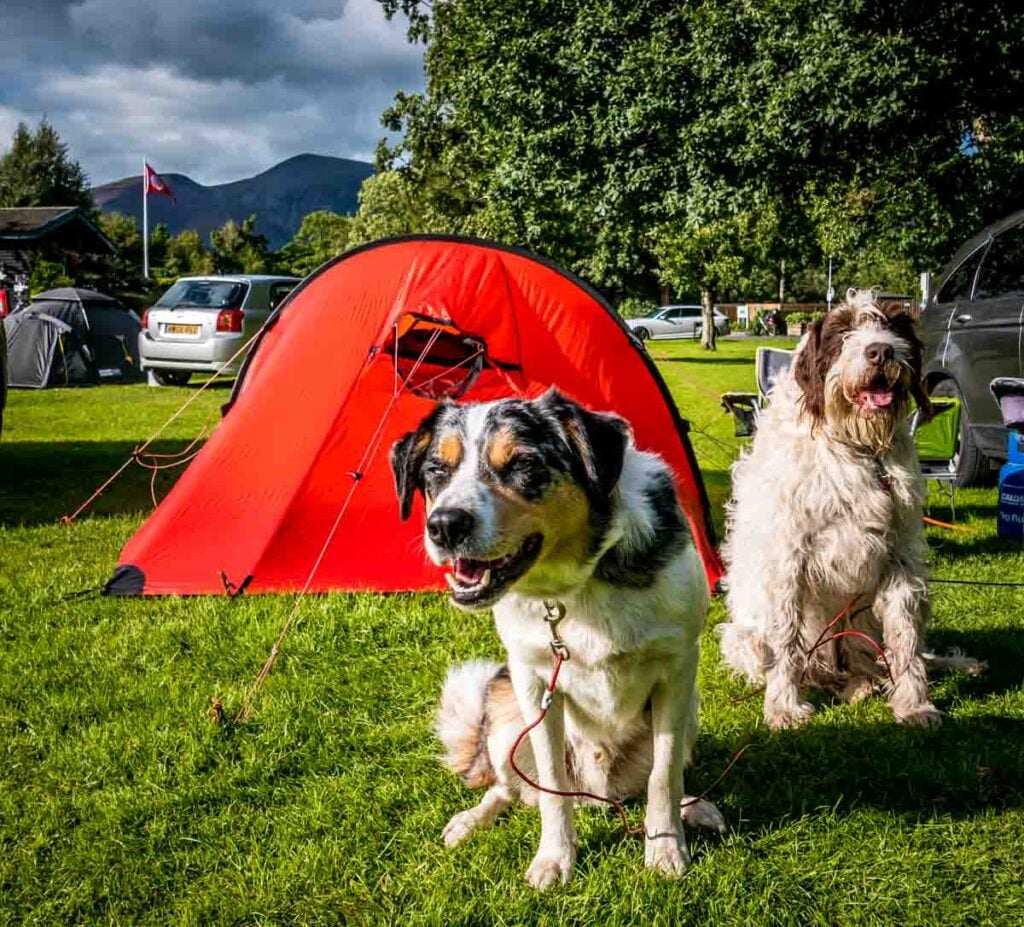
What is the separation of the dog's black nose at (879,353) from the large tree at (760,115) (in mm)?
10052

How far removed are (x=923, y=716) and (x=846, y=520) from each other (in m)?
0.86

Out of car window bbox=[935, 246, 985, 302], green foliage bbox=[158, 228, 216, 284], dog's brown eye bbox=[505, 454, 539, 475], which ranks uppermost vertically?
green foliage bbox=[158, 228, 216, 284]

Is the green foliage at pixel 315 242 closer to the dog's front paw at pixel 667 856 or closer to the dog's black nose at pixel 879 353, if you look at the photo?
the dog's black nose at pixel 879 353

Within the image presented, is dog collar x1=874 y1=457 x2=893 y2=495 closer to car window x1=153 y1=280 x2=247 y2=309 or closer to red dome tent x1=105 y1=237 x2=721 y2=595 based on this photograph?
red dome tent x1=105 y1=237 x2=721 y2=595

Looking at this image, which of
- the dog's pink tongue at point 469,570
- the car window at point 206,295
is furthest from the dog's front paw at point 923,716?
the car window at point 206,295

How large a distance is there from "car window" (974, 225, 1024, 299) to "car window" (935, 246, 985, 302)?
97 millimetres

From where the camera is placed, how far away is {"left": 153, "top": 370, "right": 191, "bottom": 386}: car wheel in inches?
659

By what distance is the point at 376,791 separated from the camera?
3.13m

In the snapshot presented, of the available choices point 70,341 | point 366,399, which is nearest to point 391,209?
point 70,341

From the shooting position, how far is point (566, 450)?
2.59 m

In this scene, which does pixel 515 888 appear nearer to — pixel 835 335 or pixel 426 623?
pixel 426 623

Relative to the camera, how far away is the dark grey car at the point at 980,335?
7391 mm

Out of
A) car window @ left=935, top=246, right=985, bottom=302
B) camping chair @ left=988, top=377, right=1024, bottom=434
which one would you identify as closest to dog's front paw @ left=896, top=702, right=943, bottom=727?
camping chair @ left=988, top=377, right=1024, bottom=434

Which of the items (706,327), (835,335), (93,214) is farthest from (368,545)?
(93,214)
